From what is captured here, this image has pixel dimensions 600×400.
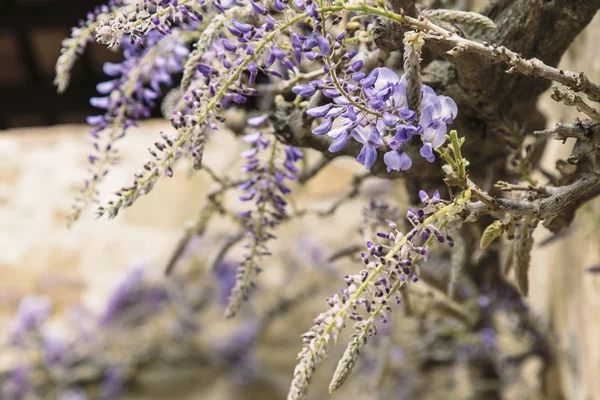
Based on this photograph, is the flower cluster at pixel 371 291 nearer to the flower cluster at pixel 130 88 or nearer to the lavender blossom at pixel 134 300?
the flower cluster at pixel 130 88

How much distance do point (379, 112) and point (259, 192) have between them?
188 millimetres

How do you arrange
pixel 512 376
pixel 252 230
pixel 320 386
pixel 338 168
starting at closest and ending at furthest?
pixel 252 230, pixel 512 376, pixel 320 386, pixel 338 168

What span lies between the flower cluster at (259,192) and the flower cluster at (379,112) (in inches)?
5.4

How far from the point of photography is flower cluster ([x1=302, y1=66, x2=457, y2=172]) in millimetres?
380

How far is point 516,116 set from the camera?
0.59m

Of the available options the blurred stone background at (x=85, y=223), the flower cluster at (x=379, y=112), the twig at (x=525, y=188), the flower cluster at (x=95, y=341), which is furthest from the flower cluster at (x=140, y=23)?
the flower cluster at (x=95, y=341)

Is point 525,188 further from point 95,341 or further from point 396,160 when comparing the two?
point 95,341

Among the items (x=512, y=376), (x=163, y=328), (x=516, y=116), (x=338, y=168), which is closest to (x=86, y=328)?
(x=163, y=328)

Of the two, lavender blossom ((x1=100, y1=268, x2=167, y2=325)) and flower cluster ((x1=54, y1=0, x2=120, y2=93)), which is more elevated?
flower cluster ((x1=54, y1=0, x2=120, y2=93))

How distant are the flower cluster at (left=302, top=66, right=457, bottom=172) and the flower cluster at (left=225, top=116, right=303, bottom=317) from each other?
0.14 meters

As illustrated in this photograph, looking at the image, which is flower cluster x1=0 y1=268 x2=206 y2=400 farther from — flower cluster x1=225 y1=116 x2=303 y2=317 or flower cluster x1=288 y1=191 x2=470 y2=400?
flower cluster x1=288 y1=191 x2=470 y2=400

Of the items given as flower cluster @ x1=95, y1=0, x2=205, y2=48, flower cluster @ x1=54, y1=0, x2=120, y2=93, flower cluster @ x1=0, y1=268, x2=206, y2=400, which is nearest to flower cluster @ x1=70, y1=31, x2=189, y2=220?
flower cluster @ x1=54, y1=0, x2=120, y2=93

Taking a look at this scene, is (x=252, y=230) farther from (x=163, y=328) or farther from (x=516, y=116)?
(x=163, y=328)

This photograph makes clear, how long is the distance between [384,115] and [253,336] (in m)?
1.19
